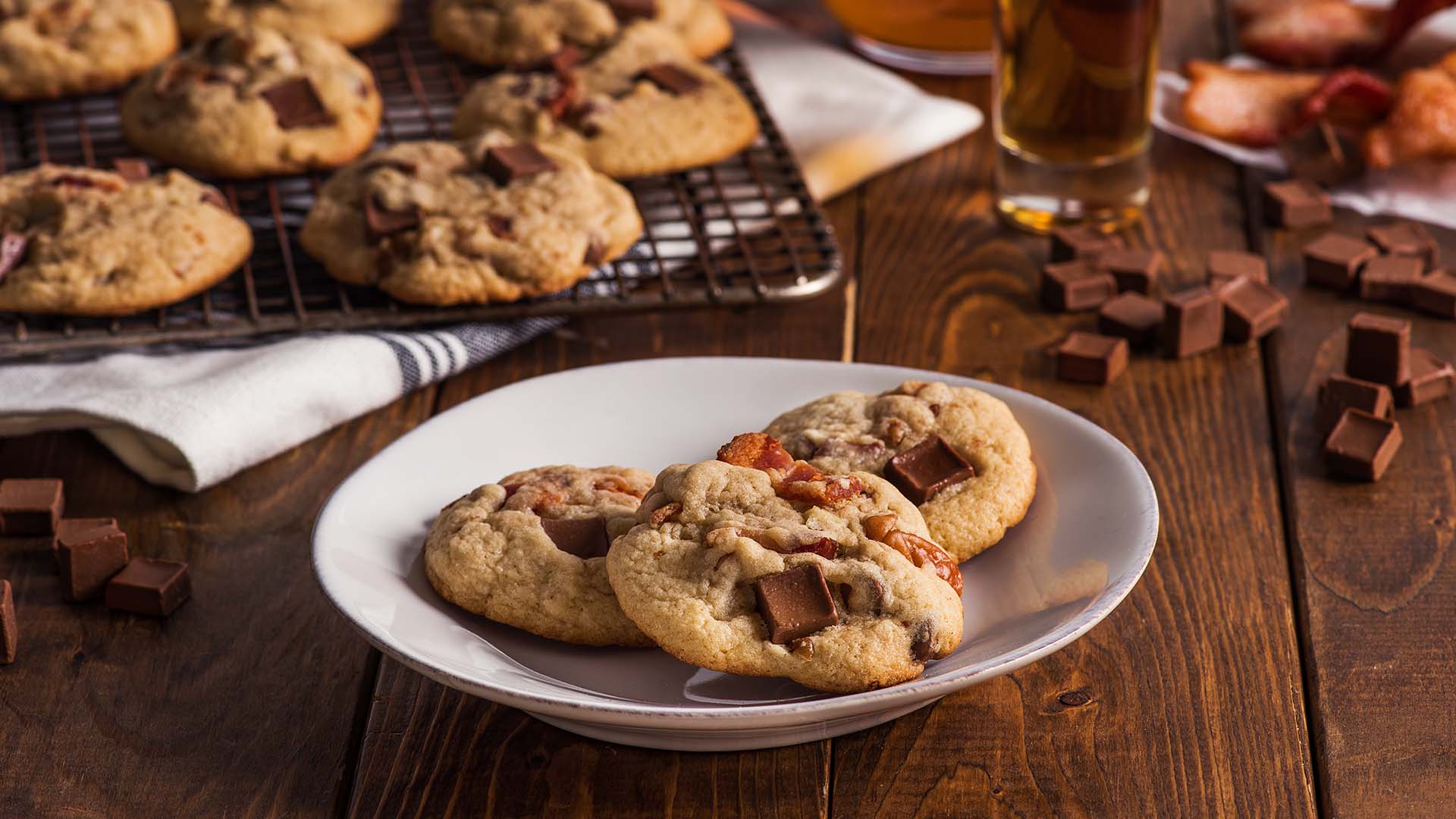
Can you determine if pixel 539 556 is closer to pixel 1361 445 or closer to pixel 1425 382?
pixel 1361 445

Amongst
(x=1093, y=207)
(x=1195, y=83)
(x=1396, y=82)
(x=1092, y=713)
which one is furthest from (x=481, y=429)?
(x=1396, y=82)

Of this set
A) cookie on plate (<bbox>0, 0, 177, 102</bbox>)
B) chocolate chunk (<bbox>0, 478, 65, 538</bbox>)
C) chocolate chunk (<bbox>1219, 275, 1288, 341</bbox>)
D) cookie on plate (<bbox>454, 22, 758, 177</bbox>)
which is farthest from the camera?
cookie on plate (<bbox>0, 0, 177, 102</bbox>)

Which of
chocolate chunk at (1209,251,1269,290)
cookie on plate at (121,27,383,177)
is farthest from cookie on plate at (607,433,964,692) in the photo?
cookie on plate at (121,27,383,177)

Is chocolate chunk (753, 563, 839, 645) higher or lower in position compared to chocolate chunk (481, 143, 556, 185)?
higher

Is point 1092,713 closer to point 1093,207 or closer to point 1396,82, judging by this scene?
point 1093,207

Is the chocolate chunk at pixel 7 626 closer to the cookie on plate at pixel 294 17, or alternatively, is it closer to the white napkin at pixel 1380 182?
the cookie on plate at pixel 294 17

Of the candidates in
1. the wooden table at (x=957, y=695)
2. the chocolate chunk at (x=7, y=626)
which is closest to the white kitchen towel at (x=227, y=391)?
the wooden table at (x=957, y=695)

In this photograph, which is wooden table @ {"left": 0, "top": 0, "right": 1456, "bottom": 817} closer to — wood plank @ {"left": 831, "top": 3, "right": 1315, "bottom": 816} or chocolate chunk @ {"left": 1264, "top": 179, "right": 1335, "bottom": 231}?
wood plank @ {"left": 831, "top": 3, "right": 1315, "bottom": 816}
